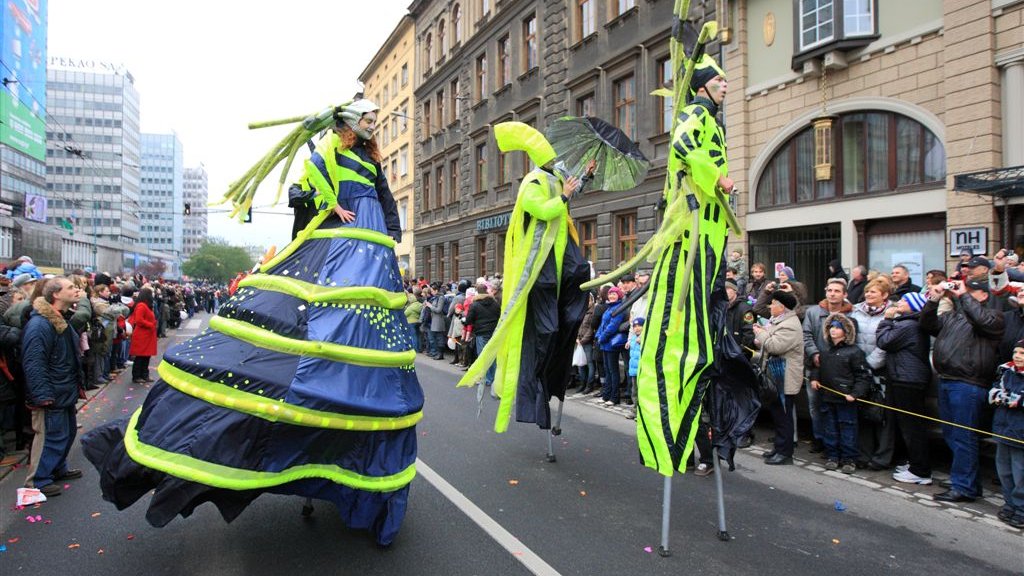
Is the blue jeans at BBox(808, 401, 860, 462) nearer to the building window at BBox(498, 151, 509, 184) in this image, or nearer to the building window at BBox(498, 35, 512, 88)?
the building window at BBox(498, 151, 509, 184)

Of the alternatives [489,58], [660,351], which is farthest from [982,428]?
[489,58]

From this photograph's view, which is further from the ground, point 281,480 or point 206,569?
point 281,480

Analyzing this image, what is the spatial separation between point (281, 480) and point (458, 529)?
51.3 inches

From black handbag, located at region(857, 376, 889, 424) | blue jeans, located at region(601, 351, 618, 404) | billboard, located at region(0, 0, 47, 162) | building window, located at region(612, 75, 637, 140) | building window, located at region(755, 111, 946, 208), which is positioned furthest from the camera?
billboard, located at region(0, 0, 47, 162)

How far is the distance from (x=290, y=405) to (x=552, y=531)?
71.4 inches

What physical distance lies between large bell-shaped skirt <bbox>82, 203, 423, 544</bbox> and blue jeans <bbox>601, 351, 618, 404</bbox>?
5.73m

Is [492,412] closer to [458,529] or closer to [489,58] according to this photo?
[458,529]

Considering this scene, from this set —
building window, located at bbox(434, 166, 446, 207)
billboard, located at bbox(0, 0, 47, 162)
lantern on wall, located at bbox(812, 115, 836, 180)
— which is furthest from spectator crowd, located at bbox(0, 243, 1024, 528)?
billboard, located at bbox(0, 0, 47, 162)

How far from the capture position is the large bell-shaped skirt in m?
2.81

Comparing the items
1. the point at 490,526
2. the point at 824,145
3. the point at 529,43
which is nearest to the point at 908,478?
the point at 490,526

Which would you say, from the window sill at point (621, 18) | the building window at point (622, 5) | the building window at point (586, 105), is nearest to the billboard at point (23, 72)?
the building window at point (586, 105)

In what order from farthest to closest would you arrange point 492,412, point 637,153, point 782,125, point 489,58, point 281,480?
point 489,58 < point 782,125 < point 492,412 < point 637,153 < point 281,480

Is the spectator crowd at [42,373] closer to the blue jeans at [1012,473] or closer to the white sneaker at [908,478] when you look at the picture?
the white sneaker at [908,478]

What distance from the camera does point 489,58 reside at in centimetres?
2522
